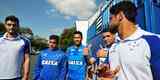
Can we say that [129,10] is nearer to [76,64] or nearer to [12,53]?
[12,53]

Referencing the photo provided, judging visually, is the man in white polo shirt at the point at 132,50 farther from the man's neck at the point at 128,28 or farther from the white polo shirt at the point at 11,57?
the white polo shirt at the point at 11,57

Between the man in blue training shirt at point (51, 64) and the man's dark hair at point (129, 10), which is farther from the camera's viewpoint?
the man in blue training shirt at point (51, 64)

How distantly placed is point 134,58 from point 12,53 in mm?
2749

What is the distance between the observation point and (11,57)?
556 centimetres

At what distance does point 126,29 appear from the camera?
343 cm

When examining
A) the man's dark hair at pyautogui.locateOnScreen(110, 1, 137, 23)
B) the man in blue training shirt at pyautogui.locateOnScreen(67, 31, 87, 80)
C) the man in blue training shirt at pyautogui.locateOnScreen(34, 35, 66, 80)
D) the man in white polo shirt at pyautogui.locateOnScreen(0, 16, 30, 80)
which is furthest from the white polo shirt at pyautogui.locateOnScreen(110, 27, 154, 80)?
the man in blue training shirt at pyautogui.locateOnScreen(34, 35, 66, 80)

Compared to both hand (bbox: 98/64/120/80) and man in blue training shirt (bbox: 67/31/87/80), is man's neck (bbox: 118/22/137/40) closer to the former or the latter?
hand (bbox: 98/64/120/80)

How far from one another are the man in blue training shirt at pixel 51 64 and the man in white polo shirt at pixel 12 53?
2.01 m

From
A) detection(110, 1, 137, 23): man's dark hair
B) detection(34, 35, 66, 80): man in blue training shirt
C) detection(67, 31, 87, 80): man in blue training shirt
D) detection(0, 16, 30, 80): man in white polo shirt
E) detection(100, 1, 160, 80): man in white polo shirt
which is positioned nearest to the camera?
detection(100, 1, 160, 80): man in white polo shirt

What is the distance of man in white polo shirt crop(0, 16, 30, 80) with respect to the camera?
18.2ft

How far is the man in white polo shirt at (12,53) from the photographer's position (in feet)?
18.2

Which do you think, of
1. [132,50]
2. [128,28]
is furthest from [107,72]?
[128,28]

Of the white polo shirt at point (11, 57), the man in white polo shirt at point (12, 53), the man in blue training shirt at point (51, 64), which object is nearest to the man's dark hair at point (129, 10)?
the man in white polo shirt at point (12, 53)

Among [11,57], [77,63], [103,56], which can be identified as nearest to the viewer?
[103,56]
